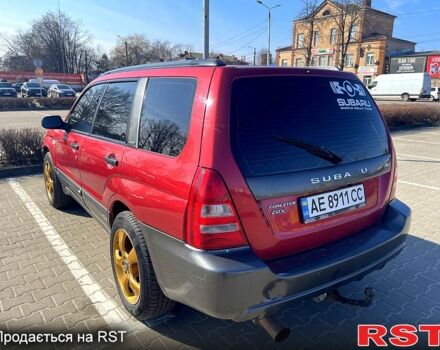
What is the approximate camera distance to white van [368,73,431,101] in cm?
3562

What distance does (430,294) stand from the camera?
121 inches

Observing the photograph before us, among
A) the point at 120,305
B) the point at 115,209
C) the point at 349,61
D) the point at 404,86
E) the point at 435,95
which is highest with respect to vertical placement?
the point at 349,61

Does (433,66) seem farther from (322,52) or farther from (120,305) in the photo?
(120,305)

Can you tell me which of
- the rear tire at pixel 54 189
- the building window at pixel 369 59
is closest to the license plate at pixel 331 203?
the rear tire at pixel 54 189

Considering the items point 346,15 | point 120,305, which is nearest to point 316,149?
point 120,305

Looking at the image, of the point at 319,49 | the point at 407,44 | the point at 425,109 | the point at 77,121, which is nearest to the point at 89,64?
the point at 319,49

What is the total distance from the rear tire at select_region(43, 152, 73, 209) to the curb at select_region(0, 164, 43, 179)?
232 cm

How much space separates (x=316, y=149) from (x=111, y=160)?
5.32 feet

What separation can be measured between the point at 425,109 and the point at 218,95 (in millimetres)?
17532

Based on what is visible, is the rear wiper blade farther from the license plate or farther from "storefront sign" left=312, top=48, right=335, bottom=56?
"storefront sign" left=312, top=48, right=335, bottom=56

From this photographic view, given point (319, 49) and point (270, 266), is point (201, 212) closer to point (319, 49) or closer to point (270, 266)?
point (270, 266)

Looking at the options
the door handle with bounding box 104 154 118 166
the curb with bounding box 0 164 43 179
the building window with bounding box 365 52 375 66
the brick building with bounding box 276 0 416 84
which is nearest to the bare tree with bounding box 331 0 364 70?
the brick building with bounding box 276 0 416 84

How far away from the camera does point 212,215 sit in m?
1.85

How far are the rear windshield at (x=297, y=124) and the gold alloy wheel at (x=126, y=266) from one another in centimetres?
124
